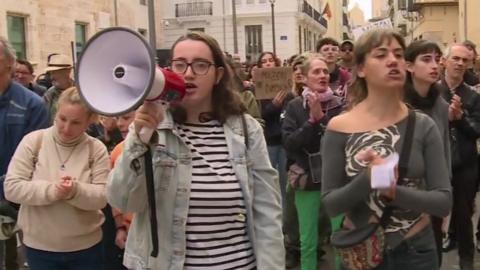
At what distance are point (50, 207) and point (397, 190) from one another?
6.77 feet

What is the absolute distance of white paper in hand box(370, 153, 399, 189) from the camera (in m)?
2.57

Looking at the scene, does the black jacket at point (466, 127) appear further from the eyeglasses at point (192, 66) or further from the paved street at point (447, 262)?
the eyeglasses at point (192, 66)

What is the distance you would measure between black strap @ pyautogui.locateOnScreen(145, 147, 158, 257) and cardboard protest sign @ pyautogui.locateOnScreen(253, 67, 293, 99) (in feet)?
16.2

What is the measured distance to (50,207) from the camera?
3.84 meters

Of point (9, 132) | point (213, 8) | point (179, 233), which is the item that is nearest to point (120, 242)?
point (9, 132)

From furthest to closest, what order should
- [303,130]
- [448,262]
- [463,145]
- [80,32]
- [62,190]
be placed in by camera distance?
[80,32]
[448,262]
[463,145]
[303,130]
[62,190]

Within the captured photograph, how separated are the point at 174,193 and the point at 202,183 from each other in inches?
5.1

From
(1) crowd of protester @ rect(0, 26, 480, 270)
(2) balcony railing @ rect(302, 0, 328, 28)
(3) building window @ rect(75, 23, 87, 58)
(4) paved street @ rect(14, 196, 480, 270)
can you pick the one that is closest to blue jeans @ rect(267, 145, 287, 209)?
(4) paved street @ rect(14, 196, 480, 270)

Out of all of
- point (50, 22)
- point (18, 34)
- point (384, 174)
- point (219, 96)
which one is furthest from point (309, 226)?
point (50, 22)

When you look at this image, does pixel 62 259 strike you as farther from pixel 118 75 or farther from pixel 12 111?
pixel 118 75

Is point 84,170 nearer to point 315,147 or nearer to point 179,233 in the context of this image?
point 179,233

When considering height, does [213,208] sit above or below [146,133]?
below

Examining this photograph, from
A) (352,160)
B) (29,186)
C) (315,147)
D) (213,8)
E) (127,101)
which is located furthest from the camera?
(213,8)

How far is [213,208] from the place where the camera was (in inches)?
107
